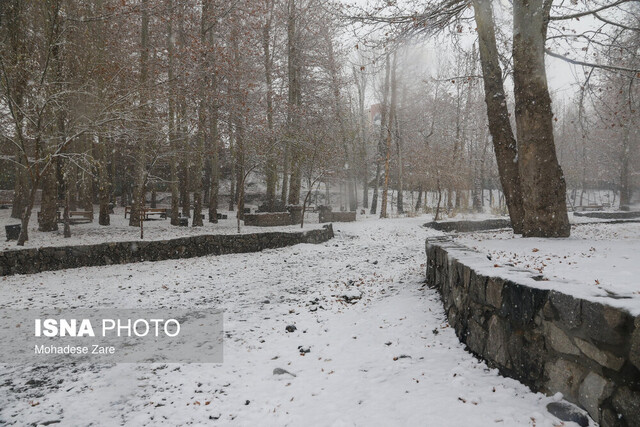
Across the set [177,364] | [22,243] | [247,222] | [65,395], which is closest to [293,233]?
[247,222]

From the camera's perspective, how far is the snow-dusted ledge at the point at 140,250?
28.6 feet

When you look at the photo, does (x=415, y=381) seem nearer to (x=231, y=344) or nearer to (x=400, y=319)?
(x=400, y=319)

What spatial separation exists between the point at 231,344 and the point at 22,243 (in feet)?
28.5

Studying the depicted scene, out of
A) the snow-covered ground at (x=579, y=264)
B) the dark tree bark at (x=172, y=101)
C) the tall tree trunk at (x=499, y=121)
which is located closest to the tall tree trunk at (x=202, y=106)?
the dark tree bark at (x=172, y=101)

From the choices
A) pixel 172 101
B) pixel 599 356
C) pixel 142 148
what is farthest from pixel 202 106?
pixel 599 356

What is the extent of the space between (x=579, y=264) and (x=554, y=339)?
6.95 feet

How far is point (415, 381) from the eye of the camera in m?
3.51

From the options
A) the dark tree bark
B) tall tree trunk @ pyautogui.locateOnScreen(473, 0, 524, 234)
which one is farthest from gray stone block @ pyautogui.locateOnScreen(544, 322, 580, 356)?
the dark tree bark

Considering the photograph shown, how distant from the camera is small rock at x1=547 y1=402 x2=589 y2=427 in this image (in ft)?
7.95

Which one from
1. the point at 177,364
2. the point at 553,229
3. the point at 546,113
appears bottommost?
the point at 177,364

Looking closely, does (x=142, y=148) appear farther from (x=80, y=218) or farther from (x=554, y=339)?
(x=554, y=339)

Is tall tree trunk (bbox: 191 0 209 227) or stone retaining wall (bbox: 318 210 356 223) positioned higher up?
tall tree trunk (bbox: 191 0 209 227)

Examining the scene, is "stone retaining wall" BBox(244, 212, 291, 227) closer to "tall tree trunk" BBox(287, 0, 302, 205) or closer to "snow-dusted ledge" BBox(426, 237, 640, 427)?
"tall tree trunk" BBox(287, 0, 302, 205)

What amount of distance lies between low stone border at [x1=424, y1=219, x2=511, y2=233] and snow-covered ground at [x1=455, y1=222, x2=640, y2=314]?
11891mm
